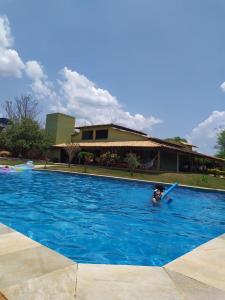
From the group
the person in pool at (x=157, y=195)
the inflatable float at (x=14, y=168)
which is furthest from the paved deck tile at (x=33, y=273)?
the inflatable float at (x=14, y=168)

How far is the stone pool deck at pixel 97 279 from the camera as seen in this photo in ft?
10.5

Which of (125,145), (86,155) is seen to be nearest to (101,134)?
(86,155)

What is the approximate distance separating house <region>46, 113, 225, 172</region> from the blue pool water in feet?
52.5

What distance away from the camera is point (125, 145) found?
31.5m

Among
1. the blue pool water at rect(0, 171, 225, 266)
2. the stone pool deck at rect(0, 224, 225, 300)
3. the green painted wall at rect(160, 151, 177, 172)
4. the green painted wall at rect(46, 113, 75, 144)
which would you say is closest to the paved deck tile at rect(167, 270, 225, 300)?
the stone pool deck at rect(0, 224, 225, 300)

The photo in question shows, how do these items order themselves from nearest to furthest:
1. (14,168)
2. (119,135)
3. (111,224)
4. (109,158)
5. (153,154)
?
(111,224) → (14,168) → (153,154) → (109,158) → (119,135)

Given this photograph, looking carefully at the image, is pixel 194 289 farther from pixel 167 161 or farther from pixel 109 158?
pixel 167 161

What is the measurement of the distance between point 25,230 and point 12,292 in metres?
5.14

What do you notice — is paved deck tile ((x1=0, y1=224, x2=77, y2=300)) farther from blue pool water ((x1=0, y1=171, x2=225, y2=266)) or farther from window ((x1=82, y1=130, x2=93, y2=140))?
window ((x1=82, y1=130, x2=93, y2=140))

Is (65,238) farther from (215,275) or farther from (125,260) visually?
(215,275)

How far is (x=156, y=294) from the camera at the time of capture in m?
3.31

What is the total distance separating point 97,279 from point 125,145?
1103 inches

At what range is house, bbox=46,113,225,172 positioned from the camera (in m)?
31.6

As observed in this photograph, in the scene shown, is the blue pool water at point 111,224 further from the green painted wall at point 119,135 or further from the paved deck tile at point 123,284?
the green painted wall at point 119,135
